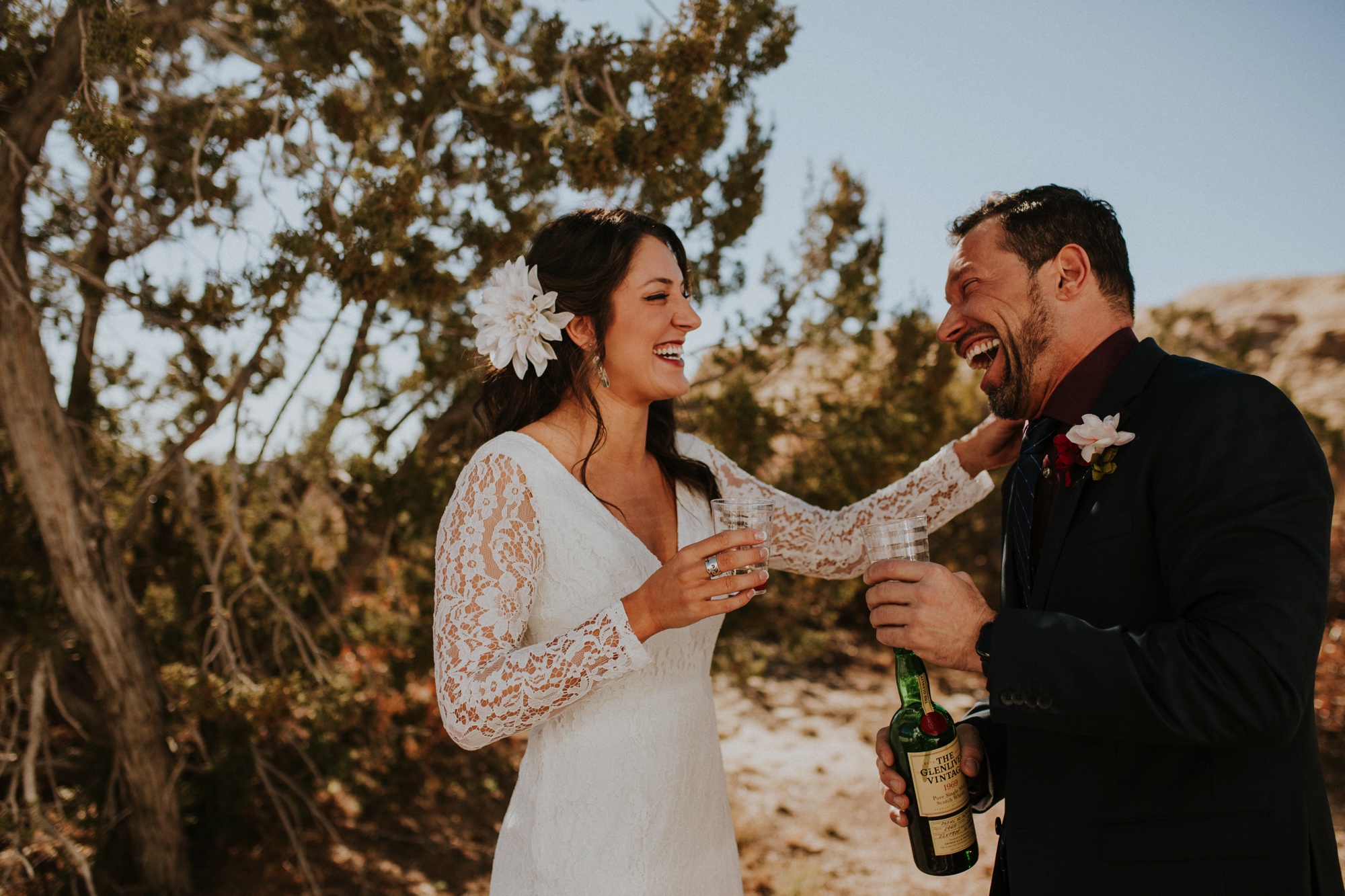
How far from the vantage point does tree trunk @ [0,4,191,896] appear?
3959 mm

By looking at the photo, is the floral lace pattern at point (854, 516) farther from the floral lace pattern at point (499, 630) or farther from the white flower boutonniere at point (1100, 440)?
the white flower boutonniere at point (1100, 440)

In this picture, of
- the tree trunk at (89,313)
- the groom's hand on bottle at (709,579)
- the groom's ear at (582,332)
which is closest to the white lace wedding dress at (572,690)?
the groom's hand on bottle at (709,579)

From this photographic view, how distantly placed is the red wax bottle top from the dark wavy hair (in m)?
1.04

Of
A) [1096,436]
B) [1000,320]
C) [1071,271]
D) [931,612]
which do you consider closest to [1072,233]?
[1071,271]

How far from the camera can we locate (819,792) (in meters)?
6.20

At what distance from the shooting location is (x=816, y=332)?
500cm

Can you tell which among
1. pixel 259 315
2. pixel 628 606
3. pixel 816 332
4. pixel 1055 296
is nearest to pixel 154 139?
pixel 259 315

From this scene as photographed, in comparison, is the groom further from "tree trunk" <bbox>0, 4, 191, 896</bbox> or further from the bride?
"tree trunk" <bbox>0, 4, 191, 896</bbox>

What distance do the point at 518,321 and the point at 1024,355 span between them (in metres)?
1.41

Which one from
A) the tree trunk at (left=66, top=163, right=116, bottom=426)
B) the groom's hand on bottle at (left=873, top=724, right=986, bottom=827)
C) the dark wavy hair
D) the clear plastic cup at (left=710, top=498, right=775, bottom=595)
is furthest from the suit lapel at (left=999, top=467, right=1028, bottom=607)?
the tree trunk at (left=66, top=163, right=116, bottom=426)

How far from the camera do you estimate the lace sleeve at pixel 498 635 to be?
1.93m

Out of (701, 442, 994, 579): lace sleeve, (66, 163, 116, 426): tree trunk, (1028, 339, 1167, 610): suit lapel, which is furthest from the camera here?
(66, 163, 116, 426): tree trunk

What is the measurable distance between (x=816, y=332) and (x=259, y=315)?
296 centimetres

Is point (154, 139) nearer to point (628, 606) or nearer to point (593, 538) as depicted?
point (593, 538)
